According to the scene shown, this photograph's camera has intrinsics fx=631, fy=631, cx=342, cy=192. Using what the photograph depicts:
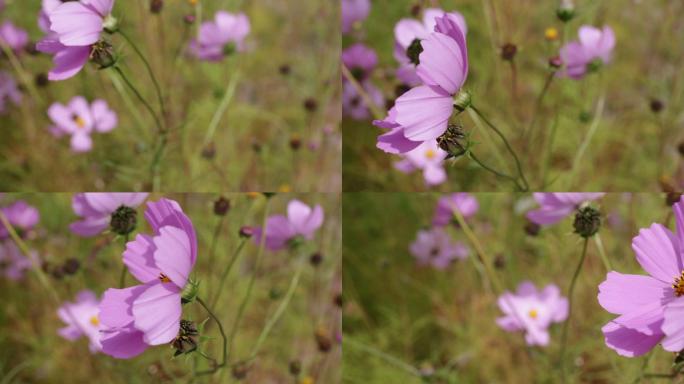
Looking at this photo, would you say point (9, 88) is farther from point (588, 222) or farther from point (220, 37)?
point (588, 222)

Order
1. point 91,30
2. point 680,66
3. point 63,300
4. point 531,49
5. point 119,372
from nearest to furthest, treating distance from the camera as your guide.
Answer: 1. point 91,30
2. point 119,372
3. point 63,300
4. point 680,66
5. point 531,49

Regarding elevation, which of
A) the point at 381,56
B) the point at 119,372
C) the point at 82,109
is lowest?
the point at 119,372

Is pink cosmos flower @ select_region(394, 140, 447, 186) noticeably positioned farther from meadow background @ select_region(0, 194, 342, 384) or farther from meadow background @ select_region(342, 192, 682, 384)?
meadow background @ select_region(0, 194, 342, 384)

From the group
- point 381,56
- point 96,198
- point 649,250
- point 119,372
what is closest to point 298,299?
point 119,372

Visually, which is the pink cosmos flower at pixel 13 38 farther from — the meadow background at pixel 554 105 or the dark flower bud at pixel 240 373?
the dark flower bud at pixel 240 373

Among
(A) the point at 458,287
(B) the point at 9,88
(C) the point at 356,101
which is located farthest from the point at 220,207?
(B) the point at 9,88

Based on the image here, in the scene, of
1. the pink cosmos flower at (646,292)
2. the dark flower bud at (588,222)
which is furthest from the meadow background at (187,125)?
the pink cosmos flower at (646,292)

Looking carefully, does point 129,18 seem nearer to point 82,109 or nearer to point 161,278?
point 82,109
